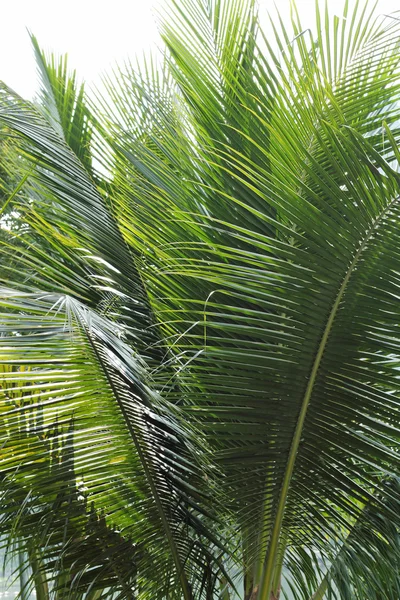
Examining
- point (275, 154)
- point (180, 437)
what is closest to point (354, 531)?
point (180, 437)

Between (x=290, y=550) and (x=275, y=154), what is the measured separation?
922mm

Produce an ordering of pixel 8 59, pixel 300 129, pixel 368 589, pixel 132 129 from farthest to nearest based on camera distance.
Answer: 1. pixel 8 59
2. pixel 132 129
3. pixel 368 589
4. pixel 300 129

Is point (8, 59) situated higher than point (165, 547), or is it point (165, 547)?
point (8, 59)

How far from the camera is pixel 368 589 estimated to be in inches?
61.0

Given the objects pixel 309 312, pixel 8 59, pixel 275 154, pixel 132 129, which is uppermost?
pixel 8 59

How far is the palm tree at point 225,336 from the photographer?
119cm

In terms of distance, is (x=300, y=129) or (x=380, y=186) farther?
(x=300, y=129)

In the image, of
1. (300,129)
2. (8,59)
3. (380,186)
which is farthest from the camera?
(8,59)

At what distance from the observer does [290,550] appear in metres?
1.69

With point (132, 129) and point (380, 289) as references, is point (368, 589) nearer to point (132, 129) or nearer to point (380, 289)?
point (380, 289)

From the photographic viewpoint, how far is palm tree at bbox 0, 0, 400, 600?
46.9 inches

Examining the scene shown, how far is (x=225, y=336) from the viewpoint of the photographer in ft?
5.24

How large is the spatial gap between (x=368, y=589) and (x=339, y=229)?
33.8 inches

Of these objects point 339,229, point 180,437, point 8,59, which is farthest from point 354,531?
point 8,59
